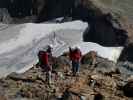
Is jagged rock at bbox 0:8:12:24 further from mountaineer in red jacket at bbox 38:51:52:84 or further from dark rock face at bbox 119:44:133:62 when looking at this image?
mountaineer in red jacket at bbox 38:51:52:84

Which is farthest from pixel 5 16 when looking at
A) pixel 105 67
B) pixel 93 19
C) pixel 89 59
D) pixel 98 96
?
pixel 98 96

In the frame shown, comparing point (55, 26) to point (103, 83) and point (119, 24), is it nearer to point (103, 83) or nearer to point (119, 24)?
point (119, 24)

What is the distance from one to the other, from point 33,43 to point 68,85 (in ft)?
21.5

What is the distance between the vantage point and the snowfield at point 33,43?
20931mm

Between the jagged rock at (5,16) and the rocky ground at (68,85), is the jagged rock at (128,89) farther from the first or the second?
the jagged rock at (5,16)

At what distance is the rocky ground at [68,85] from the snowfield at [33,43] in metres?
2.06

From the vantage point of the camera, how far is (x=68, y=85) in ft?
54.4

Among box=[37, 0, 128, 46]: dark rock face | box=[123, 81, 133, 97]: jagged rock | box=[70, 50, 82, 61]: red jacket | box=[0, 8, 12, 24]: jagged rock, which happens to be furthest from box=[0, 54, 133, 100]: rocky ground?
box=[0, 8, 12, 24]: jagged rock

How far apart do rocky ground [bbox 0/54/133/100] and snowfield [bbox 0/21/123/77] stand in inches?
81.1

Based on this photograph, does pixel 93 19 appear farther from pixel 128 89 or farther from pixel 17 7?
pixel 128 89

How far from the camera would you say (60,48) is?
22859 mm

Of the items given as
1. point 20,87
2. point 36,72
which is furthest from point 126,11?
point 20,87

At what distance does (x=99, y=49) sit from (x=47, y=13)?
10136mm

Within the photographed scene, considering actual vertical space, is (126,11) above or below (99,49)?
above
